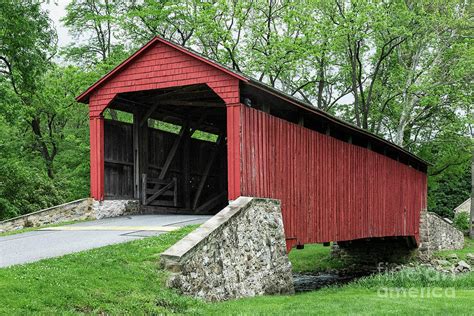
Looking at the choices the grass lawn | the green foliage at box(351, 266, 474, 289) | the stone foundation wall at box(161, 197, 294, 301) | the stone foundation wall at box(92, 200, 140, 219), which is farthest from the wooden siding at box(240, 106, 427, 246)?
the stone foundation wall at box(92, 200, 140, 219)

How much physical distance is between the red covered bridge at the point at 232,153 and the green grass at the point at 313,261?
11.1ft

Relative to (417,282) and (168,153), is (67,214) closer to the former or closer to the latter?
(168,153)

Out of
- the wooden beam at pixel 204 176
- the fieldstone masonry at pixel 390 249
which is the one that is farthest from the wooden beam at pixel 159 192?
the fieldstone masonry at pixel 390 249

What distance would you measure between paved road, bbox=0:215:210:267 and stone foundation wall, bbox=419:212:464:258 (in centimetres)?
1404

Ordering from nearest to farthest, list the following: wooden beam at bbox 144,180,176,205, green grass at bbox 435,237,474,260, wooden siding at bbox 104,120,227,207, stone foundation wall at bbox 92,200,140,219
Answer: stone foundation wall at bbox 92,200,140,219 → wooden siding at bbox 104,120,227,207 → wooden beam at bbox 144,180,176,205 → green grass at bbox 435,237,474,260

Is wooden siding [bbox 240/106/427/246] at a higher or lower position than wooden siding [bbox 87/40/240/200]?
lower

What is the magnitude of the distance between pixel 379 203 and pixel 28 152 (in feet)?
56.9

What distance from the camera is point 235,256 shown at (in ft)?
30.2

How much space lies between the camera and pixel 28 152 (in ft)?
87.2

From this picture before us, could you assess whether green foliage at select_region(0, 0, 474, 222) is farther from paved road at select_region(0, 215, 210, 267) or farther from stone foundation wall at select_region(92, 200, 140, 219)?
paved road at select_region(0, 215, 210, 267)

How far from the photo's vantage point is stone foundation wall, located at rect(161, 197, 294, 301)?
7.83 meters

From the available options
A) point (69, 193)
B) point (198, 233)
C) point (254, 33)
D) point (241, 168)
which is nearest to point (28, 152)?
point (69, 193)

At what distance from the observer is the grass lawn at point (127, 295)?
Result: 593cm

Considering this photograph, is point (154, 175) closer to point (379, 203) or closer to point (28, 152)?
point (379, 203)
